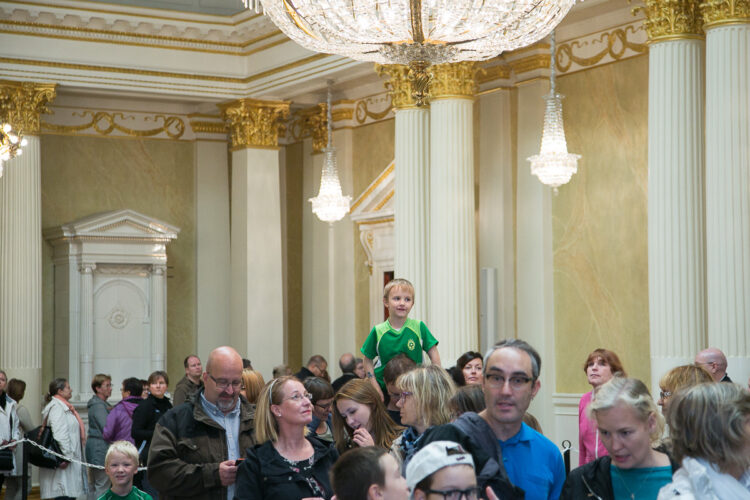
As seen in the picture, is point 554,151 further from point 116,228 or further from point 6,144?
point 116,228

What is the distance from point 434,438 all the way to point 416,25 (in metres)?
3.51

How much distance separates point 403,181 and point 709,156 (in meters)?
4.69

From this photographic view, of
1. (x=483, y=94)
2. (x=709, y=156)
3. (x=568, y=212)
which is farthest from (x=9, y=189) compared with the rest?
(x=709, y=156)

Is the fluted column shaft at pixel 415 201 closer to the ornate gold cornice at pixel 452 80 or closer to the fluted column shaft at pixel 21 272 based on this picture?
the ornate gold cornice at pixel 452 80

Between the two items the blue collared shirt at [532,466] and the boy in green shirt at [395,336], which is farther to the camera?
the boy in green shirt at [395,336]

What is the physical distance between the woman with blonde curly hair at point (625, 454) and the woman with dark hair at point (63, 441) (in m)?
10.0

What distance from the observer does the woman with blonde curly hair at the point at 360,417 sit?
605 centimetres

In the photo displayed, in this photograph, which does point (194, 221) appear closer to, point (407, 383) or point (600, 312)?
point (600, 312)

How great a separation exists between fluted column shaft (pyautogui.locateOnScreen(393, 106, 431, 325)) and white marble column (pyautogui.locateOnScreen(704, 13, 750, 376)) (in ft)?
14.8

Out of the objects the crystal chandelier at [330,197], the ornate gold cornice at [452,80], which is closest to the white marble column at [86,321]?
the crystal chandelier at [330,197]

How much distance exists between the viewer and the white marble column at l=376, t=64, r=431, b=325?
1495cm

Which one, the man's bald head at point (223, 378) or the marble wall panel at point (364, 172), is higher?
the marble wall panel at point (364, 172)

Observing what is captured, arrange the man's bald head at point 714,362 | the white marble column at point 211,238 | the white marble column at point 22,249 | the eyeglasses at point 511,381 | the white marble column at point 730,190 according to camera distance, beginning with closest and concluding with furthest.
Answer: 1. the eyeglasses at point 511,381
2. the man's bald head at point 714,362
3. the white marble column at point 730,190
4. the white marble column at point 22,249
5. the white marble column at point 211,238

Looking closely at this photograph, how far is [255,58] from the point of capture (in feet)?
59.6
